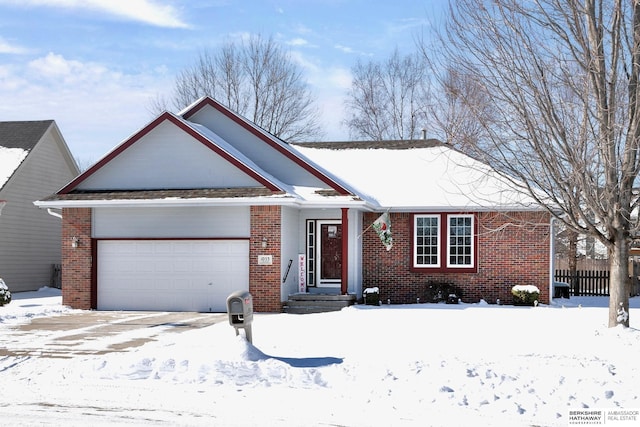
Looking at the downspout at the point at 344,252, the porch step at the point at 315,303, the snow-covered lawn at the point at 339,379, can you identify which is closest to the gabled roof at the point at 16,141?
the porch step at the point at 315,303

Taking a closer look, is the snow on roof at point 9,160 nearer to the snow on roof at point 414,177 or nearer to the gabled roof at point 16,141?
the gabled roof at point 16,141

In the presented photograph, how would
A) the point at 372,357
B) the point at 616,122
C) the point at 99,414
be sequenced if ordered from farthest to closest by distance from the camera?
the point at 616,122 → the point at 372,357 → the point at 99,414

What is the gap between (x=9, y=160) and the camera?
2905cm

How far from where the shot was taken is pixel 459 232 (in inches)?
889

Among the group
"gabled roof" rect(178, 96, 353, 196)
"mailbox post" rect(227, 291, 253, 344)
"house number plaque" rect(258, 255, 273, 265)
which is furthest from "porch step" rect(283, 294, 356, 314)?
"mailbox post" rect(227, 291, 253, 344)

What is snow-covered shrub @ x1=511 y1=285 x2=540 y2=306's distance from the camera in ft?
71.0

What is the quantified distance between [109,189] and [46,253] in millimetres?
10251

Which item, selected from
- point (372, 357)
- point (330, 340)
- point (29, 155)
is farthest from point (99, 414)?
point (29, 155)

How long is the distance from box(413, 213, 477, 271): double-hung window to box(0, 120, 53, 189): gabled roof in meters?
16.3

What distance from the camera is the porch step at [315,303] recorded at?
2062 centimetres

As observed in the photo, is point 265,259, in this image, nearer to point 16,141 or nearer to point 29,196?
point 29,196

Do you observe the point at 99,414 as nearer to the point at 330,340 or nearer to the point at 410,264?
the point at 330,340

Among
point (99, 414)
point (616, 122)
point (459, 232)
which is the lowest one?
point (99, 414)

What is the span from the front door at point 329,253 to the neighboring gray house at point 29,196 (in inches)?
504
